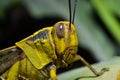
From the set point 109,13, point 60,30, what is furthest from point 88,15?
point 60,30

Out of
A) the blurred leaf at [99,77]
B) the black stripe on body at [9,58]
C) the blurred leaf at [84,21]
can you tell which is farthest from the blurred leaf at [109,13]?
the black stripe on body at [9,58]

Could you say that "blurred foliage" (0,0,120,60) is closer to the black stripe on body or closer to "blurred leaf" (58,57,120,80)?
"blurred leaf" (58,57,120,80)

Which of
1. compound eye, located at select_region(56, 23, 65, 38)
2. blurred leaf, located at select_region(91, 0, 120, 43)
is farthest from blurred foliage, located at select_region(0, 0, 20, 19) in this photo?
compound eye, located at select_region(56, 23, 65, 38)

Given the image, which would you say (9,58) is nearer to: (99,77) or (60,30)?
(60,30)

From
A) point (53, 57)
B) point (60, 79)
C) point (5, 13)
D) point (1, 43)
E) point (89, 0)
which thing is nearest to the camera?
point (53, 57)

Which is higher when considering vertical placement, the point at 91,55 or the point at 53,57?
the point at 53,57

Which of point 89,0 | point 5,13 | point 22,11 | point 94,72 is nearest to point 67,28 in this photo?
point 94,72

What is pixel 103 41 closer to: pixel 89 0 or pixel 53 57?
pixel 89 0

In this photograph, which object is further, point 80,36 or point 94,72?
point 80,36
